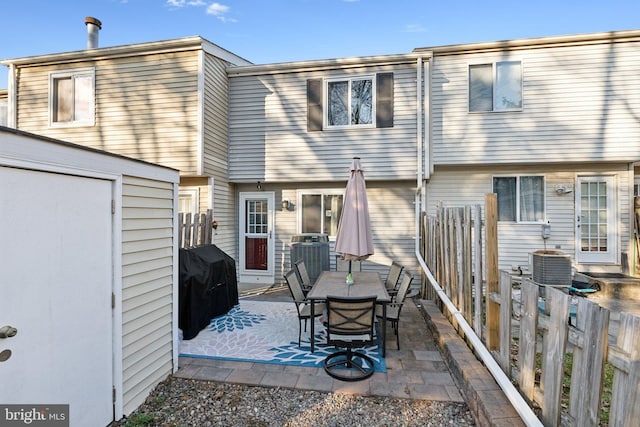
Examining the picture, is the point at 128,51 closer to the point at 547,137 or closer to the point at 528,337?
the point at 528,337

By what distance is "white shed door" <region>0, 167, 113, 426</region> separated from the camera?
6.56 feet

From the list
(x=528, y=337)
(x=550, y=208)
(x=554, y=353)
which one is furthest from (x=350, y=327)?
(x=550, y=208)

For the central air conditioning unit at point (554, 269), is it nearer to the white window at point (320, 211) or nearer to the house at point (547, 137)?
the house at point (547, 137)

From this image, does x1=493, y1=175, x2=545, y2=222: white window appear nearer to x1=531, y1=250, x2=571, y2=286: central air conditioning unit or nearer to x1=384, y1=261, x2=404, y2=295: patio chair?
x1=531, y1=250, x2=571, y2=286: central air conditioning unit

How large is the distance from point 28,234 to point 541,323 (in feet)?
11.2

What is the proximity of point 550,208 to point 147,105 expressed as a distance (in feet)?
32.7

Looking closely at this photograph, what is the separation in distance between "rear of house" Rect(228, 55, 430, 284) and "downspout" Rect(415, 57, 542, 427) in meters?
0.14

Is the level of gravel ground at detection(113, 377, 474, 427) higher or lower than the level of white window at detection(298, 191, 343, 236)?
lower

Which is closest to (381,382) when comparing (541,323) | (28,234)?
(541,323)

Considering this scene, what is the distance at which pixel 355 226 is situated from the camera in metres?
4.58

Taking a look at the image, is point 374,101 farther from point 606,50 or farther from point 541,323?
point 541,323

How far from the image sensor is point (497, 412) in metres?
2.28

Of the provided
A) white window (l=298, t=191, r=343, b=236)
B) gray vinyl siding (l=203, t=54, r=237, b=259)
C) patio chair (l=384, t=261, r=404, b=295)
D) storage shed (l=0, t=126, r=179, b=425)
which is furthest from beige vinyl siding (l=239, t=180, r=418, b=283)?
storage shed (l=0, t=126, r=179, b=425)

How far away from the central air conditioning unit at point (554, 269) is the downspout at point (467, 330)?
96.5 inches
